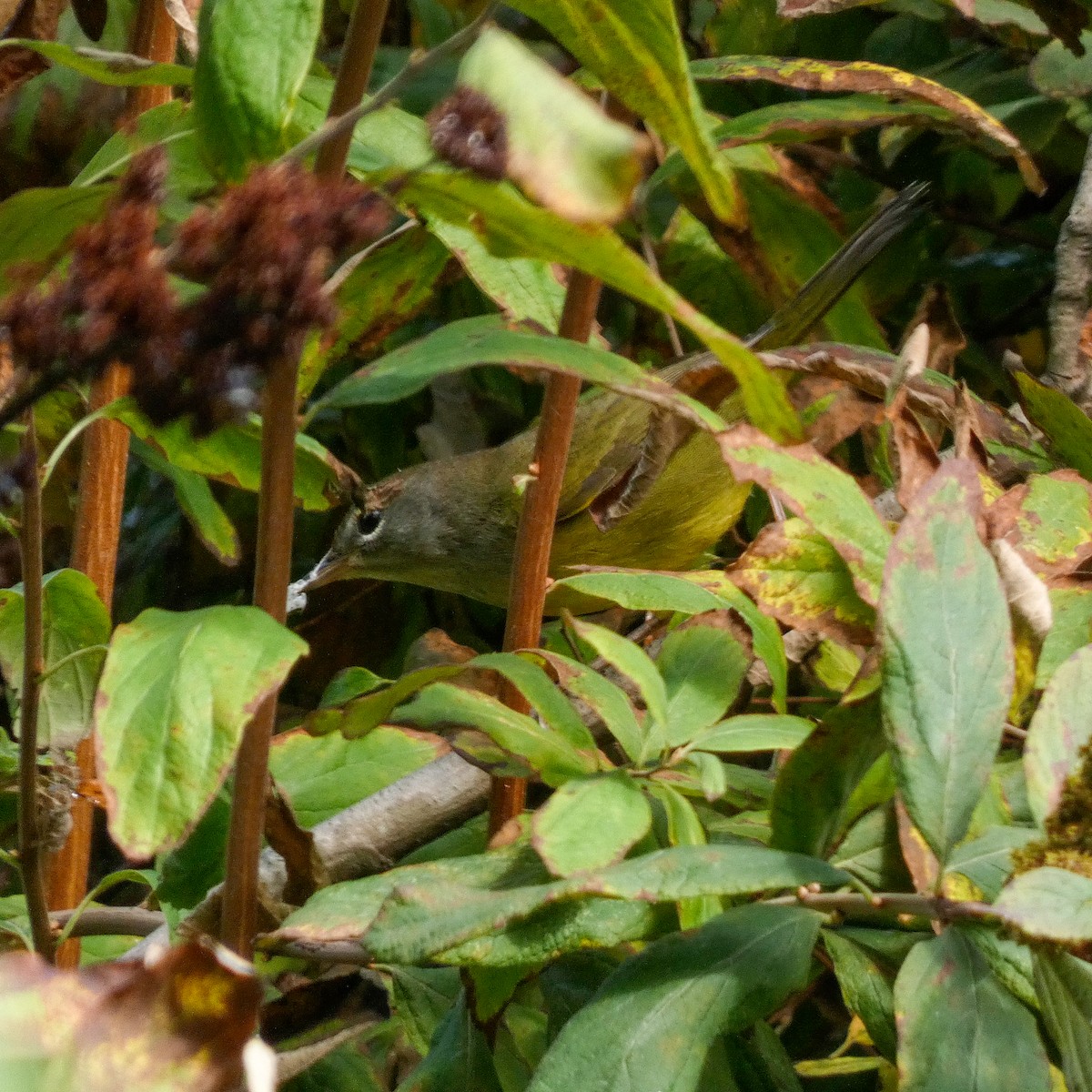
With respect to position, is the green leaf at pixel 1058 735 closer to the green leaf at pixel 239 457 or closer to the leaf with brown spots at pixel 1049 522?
the leaf with brown spots at pixel 1049 522

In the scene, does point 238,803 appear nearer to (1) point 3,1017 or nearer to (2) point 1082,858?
(1) point 3,1017

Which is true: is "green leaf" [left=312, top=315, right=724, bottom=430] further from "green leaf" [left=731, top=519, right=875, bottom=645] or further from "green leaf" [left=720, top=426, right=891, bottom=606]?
"green leaf" [left=731, top=519, right=875, bottom=645]

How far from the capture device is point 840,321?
1.51 m

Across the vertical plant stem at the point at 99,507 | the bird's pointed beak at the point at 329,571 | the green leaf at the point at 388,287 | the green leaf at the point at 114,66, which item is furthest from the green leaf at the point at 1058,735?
the bird's pointed beak at the point at 329,571

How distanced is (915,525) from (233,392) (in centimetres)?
34

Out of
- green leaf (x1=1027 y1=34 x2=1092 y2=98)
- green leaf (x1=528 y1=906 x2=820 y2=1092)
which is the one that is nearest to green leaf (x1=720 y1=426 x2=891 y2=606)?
green leaf (x1=528 y1=906 x2=820 y2=1092)

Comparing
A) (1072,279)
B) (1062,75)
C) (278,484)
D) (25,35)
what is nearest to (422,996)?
(278,484)

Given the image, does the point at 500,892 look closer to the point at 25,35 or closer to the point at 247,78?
the point at 247,78

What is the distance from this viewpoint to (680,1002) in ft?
1.88

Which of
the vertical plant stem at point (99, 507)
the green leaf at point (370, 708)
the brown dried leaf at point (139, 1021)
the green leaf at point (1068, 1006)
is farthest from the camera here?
the vertical plant stem at point (99, 507)

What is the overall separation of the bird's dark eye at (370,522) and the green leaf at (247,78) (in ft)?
5.06

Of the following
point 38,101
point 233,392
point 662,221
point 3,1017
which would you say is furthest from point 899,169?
point 3,1017

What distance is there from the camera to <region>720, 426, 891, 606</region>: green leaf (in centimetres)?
71

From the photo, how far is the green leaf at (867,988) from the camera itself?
2.10ft
